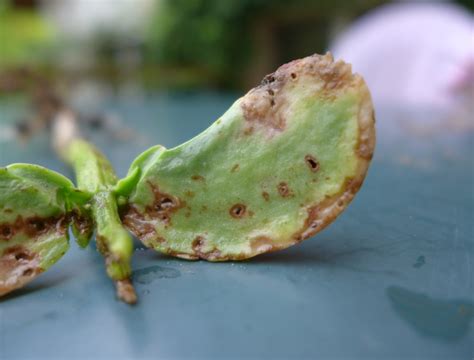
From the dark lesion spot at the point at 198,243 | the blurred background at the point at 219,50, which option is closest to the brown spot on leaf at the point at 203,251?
the dark lesion spot at the point at 198,243

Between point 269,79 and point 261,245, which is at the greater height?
point 269,79

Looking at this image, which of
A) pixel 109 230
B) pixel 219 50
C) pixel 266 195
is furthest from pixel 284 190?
pixel 219 50

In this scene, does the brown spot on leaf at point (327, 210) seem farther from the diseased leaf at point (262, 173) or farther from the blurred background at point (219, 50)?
the blurred background at point (219, 50)

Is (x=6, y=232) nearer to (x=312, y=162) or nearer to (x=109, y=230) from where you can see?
(x=109, y=230)

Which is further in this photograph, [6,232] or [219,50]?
[219,50]

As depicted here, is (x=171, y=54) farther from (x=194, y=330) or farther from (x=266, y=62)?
(x=194, y=330)

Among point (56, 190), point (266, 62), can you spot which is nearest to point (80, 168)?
point (56, 190)
